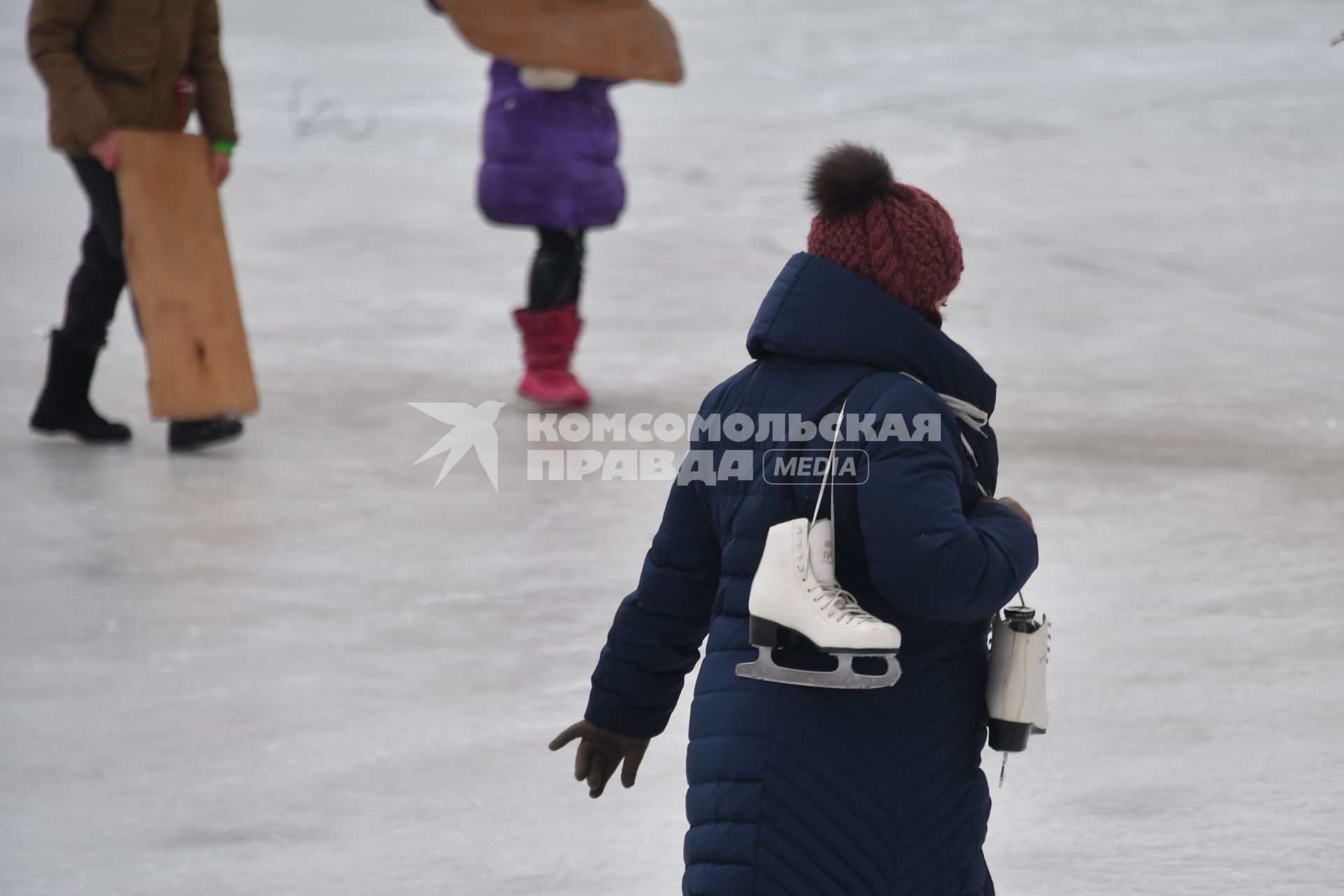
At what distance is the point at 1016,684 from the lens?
7.42 feet

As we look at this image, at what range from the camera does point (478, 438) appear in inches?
244

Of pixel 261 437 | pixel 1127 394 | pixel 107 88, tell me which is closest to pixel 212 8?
pixel 107 88

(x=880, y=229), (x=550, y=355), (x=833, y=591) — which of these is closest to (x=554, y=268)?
(x=550, y=355)

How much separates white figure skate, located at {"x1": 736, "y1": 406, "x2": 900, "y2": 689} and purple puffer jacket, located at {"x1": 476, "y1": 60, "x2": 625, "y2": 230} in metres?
4.24

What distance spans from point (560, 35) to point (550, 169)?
17.5 inches

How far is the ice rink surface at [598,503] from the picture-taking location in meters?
3.31

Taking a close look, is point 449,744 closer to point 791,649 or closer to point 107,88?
point 791,649

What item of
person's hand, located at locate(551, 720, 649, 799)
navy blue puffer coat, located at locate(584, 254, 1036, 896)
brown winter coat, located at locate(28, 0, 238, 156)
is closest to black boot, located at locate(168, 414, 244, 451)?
brown winter coat, located at locate(28, 0, 238, 156)

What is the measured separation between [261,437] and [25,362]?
1.59 m

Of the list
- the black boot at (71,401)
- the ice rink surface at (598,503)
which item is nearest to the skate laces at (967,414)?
the ice rink surface at (598,503)

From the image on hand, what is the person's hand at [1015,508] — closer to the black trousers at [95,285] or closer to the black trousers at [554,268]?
the black trousers at [95,285]

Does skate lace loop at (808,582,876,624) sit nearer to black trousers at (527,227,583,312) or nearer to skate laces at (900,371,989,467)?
skate laces at (900,371,989,467)

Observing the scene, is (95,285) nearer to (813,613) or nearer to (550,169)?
(550,169)

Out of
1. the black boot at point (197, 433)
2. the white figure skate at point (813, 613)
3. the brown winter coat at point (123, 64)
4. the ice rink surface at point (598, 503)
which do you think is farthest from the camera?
the black boot at point (197, 433)
